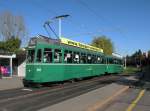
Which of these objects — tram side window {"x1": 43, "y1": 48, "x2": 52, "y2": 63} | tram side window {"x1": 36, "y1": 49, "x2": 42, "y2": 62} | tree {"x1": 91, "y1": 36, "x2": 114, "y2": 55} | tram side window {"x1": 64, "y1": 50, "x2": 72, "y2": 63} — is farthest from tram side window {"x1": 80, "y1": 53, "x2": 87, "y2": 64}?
tree {"x1": 91, "y1": 36, "x2": 114, "y2": 55}

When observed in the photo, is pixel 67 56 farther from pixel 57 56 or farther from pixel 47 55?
pixel 47 55

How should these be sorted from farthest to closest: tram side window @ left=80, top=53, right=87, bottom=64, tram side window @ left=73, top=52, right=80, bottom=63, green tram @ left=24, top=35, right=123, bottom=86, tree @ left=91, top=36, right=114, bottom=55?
tree @ left=91, top=36, right=114, bottom=55 < tram side window @ left=80, top=53, right=87, bottom=64 < tram side window @ left=73, top=52, right=80, bottom=63 < green tram @ left=24, top=35, right=123, bottom=86

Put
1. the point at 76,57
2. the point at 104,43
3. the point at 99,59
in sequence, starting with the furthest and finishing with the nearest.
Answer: the point at 104,43
the point at 99,59
the point at 76,57

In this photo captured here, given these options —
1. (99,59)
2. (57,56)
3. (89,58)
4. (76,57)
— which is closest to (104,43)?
(99,59)

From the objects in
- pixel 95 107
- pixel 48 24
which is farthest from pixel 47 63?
pixel 95 107

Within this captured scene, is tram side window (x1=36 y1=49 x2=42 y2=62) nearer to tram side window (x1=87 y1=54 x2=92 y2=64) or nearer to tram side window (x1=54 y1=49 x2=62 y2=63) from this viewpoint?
tram side window (x1=54 y1=49 x2=62 y2=63)

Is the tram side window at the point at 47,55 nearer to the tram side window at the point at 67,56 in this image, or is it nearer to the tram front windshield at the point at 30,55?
the tram front windshield at the point at 30,55

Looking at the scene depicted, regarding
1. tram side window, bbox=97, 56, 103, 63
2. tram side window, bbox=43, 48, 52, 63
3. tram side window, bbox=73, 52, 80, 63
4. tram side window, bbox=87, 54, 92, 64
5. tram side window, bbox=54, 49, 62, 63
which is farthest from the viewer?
tram side window, bbox=97, 56, 103, 63

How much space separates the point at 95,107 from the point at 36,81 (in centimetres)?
1079

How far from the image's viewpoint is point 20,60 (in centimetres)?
4378

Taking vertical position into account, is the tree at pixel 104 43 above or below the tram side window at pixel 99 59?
above

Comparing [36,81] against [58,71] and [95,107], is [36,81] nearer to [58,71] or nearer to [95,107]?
[58,71]

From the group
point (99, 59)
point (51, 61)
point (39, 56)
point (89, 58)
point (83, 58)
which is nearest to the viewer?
point (39, 56)

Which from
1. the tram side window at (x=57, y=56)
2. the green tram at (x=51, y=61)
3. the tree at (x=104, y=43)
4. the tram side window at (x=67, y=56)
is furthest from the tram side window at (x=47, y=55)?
the tree at (x=104, y=43)
